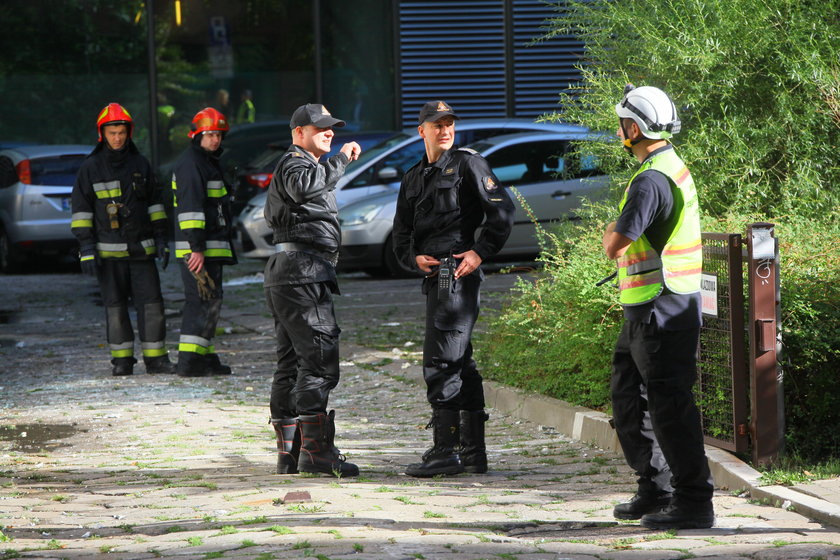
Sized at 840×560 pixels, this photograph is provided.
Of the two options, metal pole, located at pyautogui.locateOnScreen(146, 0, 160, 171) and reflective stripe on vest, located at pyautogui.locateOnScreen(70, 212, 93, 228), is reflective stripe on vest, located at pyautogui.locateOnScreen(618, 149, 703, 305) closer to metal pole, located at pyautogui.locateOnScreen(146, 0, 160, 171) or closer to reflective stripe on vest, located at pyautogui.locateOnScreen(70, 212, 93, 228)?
reflective stripe on vest, located at pyautogui.locateOnScreen(70, 212, 93, 228)

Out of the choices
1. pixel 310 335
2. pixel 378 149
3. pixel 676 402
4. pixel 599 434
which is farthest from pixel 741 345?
Answer: pixel 378 149

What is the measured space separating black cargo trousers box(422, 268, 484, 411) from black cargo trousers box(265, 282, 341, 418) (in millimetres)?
496

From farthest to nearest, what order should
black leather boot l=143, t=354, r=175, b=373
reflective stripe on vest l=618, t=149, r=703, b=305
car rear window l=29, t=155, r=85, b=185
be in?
car rear window l=29, t=155, r=85, b=185
black leather boot l=143, t=354, r=175, b=373
reflective stripe on vest l=618, t=149, r=703, b=305

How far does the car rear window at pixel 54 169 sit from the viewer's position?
16.4m

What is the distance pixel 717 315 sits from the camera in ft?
21.6

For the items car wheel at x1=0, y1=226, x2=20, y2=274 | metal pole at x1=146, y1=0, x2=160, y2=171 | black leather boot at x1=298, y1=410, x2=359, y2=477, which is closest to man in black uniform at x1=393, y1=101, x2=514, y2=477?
black leather boot at x1=298, y1=410, x2=359, y2=477

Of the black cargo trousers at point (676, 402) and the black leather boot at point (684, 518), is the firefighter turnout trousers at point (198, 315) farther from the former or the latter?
the black leather boot at point (684, 518)

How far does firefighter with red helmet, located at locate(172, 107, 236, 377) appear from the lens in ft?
31.3

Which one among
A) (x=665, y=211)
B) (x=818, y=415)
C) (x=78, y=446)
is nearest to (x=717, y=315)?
(x=818, y=415)

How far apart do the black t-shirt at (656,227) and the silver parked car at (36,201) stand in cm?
1216

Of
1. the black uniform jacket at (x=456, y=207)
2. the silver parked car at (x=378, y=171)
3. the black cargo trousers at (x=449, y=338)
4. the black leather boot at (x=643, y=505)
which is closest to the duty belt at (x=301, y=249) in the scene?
the black uniform jacket at (x=456, y=207)

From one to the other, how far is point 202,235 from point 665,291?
16.5 ft

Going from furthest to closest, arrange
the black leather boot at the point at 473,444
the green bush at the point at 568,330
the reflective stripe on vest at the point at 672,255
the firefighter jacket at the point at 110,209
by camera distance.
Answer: the firefighter jacket at the point at 110,209
the green bush at the point at 568,330
the black leather boot at the point at 473,444
the reflective stripe on vest at the point at 672,255

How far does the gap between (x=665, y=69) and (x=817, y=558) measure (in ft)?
15.8
